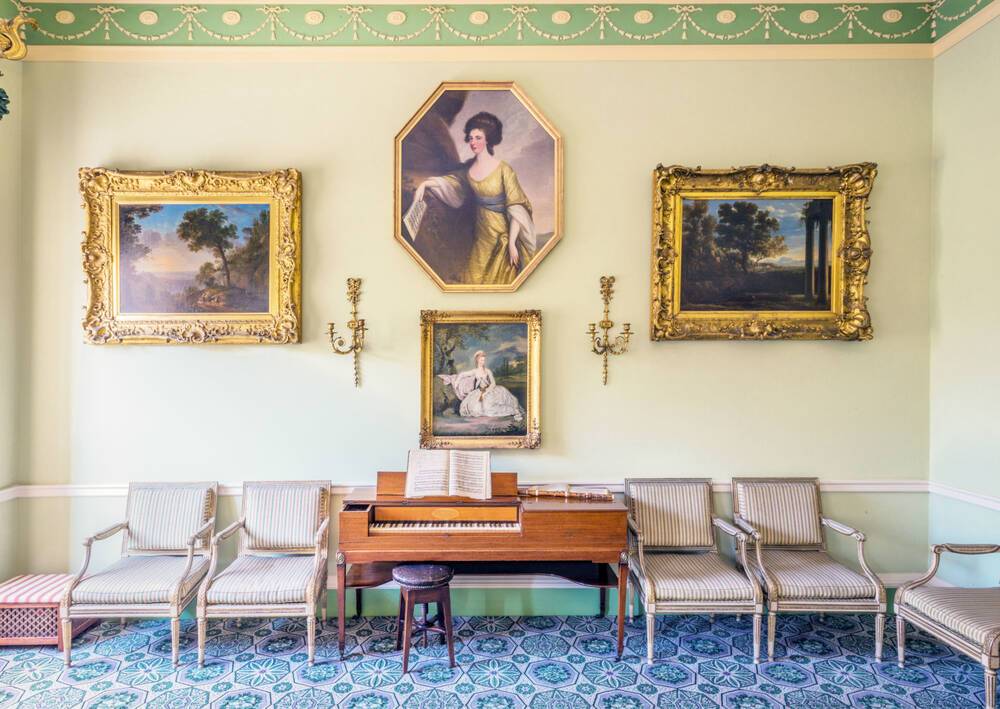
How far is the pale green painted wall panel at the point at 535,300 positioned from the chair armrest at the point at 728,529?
47 centimetres

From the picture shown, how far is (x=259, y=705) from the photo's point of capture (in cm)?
352

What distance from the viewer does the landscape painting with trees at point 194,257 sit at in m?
4.68

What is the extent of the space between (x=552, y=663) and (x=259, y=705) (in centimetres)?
206

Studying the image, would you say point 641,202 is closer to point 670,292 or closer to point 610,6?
point 670,292

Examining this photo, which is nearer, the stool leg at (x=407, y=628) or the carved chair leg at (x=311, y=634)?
the stool leg at (x=407, y=628)

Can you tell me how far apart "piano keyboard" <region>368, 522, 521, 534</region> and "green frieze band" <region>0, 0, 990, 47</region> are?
4.16m

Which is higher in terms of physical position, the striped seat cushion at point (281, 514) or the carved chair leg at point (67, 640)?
the striped seat cushion at point (281, 514)

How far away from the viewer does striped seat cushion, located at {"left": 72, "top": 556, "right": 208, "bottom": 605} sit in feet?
12.8

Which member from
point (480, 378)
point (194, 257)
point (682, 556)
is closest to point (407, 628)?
point (480, 378)

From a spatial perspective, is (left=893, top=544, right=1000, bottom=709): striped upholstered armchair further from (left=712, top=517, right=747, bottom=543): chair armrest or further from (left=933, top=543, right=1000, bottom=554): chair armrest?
(left=712, top=517, right=747, bottom=543): chair armrest

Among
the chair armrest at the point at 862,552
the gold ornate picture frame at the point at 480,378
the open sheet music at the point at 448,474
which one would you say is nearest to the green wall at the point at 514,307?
the gold ornate picture frame at the point at 480,378

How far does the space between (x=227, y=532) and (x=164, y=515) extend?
0.70 m

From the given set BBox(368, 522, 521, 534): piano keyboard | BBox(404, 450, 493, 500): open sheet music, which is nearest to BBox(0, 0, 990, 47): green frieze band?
BBox(404, 450, 493, 500): open sheet music

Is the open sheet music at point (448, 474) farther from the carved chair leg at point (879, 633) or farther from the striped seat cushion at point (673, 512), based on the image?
the carved chair leg at point (879, 633)
